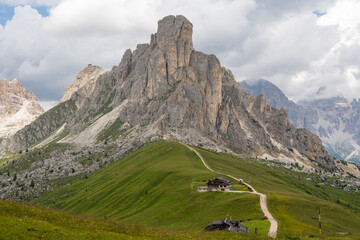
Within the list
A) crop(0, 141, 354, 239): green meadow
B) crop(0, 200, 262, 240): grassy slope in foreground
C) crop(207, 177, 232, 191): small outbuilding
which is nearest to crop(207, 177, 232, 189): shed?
crop(207, 177, 232, 191): small outbuilding

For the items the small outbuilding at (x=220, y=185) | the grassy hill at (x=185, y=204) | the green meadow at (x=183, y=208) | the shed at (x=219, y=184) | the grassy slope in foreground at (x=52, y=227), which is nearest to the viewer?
the grassy slope in foreground at (x=52, y=227)

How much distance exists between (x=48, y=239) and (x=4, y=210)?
1270 cm

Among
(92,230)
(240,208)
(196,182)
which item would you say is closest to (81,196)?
(196,182)

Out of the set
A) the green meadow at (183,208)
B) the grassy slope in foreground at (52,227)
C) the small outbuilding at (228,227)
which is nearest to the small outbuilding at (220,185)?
the green meadow at (183,208)

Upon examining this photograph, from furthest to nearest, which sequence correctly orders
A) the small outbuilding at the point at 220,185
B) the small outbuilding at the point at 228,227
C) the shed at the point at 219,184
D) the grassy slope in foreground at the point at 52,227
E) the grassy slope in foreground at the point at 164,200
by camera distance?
1. the shed at the point at 219,184
2. the small outbuilding at the point at 220,185
3. the grassy slope in foreground at the point at 164,200
4. the small outbuilding at the point at 228,227
5. the grassy slope in foreground at the point at 52,227

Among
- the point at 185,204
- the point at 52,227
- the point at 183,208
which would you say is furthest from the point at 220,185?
the point at 52,227

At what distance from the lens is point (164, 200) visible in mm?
121438

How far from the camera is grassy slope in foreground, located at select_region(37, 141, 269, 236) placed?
287ft

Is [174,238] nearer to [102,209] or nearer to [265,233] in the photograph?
[265,233]

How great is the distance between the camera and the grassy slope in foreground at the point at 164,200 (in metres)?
87.4

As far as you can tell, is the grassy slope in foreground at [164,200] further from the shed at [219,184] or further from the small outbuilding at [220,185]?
the shed at [219,184]

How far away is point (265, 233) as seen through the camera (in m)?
61.2

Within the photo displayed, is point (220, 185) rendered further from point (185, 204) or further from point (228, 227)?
point (228, 227)

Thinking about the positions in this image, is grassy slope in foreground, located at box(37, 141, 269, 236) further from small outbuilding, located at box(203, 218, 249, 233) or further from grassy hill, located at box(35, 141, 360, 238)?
small outbuilding, located at box(203, 218, 249, 233)
